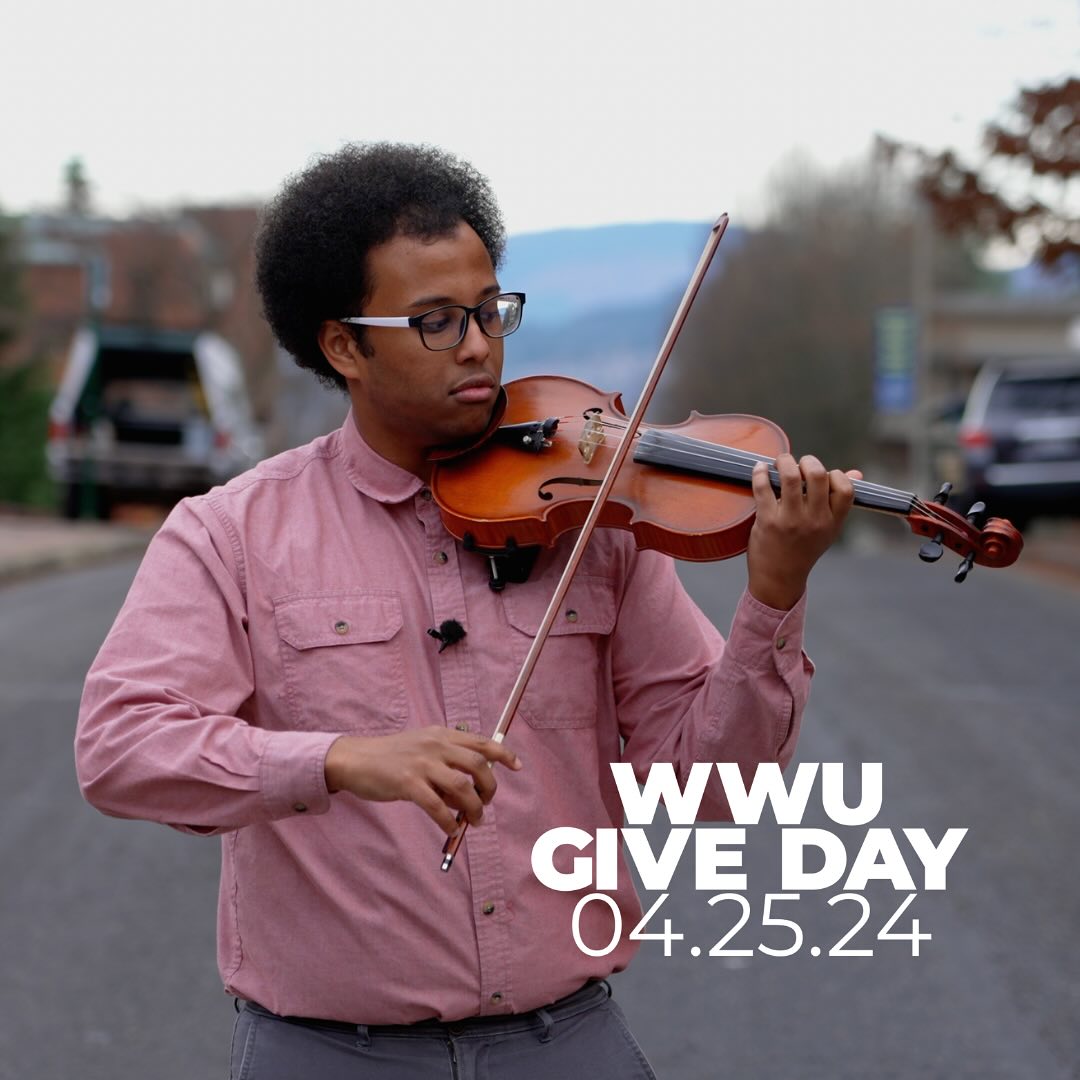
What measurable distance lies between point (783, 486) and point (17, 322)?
105 ft

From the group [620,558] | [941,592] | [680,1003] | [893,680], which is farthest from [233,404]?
[620,558]

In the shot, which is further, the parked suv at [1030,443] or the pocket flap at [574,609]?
the parked suv at [1030,443]

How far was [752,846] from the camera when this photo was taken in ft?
21.0

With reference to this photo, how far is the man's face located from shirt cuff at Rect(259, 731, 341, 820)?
19.4 inches

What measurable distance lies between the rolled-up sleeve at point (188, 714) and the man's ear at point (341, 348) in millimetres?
281

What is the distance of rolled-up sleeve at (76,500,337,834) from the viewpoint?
1.99 m

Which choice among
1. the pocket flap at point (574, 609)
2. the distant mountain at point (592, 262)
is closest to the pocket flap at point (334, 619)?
the pocket flap at point (574, 609)

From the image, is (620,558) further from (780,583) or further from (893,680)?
(893,680)

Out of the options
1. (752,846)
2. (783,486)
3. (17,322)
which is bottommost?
(17,322)

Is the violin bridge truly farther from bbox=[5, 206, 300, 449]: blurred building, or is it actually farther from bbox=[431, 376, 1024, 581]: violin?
bbox=[5, 206, 300, 449]: blurred building

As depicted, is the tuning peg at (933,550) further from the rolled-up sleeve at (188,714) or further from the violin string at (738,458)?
the rolled-up sleeve at (188,714)

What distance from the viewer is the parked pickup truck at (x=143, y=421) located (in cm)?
1927

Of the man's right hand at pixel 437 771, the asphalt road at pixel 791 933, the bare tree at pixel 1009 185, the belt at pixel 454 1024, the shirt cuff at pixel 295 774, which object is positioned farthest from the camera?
the bare tree at pixel 1009 185

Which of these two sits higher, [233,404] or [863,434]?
[233,404]
